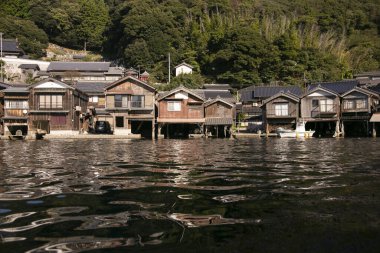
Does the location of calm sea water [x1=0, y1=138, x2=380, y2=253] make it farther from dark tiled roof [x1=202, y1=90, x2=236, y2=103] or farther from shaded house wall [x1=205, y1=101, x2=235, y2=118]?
dark tiled roof [x1=202, y1=90, x2=236, y2=103]

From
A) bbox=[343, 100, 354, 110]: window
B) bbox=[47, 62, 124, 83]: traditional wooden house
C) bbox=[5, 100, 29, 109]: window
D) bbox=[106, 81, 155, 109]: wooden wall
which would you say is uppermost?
bbox=[47, 62, 124, 83]: traditional wooden house

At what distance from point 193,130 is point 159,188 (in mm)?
38168

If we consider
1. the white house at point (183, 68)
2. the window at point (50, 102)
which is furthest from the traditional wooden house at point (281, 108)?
the white house at point (183, 68)

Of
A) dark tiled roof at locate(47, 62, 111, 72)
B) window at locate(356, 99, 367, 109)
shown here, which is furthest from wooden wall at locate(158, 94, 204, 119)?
dark tiled roof at locate(47, 62, 111, 72)

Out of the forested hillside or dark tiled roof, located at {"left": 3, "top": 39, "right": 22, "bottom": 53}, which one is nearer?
the forested hillside

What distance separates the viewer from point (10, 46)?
6494 cm

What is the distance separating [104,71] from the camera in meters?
64.2

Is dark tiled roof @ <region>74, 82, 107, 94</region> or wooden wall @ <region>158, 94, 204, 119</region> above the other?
dark tiled roof @ <region>74, 82, 107, 94</region>

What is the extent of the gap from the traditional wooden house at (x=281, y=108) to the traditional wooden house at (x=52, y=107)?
71.7 ft

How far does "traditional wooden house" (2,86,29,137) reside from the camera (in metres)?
40.6

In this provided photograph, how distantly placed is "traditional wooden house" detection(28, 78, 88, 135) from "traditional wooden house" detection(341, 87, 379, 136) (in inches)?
1198

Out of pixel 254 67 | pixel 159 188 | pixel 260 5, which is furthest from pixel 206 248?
pixel 260 5

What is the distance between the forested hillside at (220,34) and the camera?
61.6 m

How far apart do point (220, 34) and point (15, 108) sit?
3796 cm
